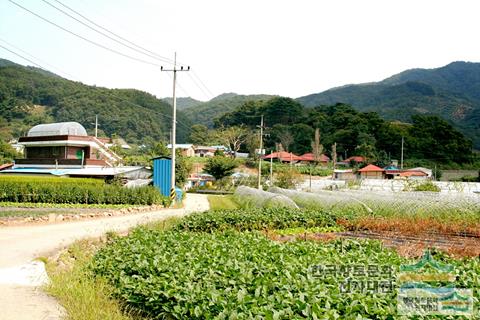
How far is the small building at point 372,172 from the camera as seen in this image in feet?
Answer: 162

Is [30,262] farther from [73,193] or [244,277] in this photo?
[73,193]

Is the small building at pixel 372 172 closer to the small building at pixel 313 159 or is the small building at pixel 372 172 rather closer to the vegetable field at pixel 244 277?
the small building at pixel 313 159

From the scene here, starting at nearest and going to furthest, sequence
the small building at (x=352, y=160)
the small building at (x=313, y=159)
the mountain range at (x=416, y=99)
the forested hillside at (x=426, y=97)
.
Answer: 1. the small building at (x=352, y=160)
2. the small building at (x=313, y=159)
3. the forested hillside at (x=426, y=97)
4. the mountain range at (x=416, y=99)

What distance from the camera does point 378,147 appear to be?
65312 millimetres

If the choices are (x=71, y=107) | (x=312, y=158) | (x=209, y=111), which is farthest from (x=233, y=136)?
(x=209, y=111)

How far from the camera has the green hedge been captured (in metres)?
20.5

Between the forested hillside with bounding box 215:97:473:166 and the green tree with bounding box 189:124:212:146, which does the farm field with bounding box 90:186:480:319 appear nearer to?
the forested hillside with bounding box 215:97:473:166

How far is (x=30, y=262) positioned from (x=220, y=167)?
31.8m

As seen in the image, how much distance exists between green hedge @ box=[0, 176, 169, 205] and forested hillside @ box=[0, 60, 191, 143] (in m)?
48.6

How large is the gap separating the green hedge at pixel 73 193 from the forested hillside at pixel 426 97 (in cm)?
7638

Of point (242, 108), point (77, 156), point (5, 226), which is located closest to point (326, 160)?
point (242, 108)

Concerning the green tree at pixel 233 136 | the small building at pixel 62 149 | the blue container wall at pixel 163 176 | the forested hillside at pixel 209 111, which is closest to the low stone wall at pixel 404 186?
the blue container wall at pixel 163 176

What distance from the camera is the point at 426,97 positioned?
115 metres

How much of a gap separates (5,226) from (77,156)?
2532 centimetres
